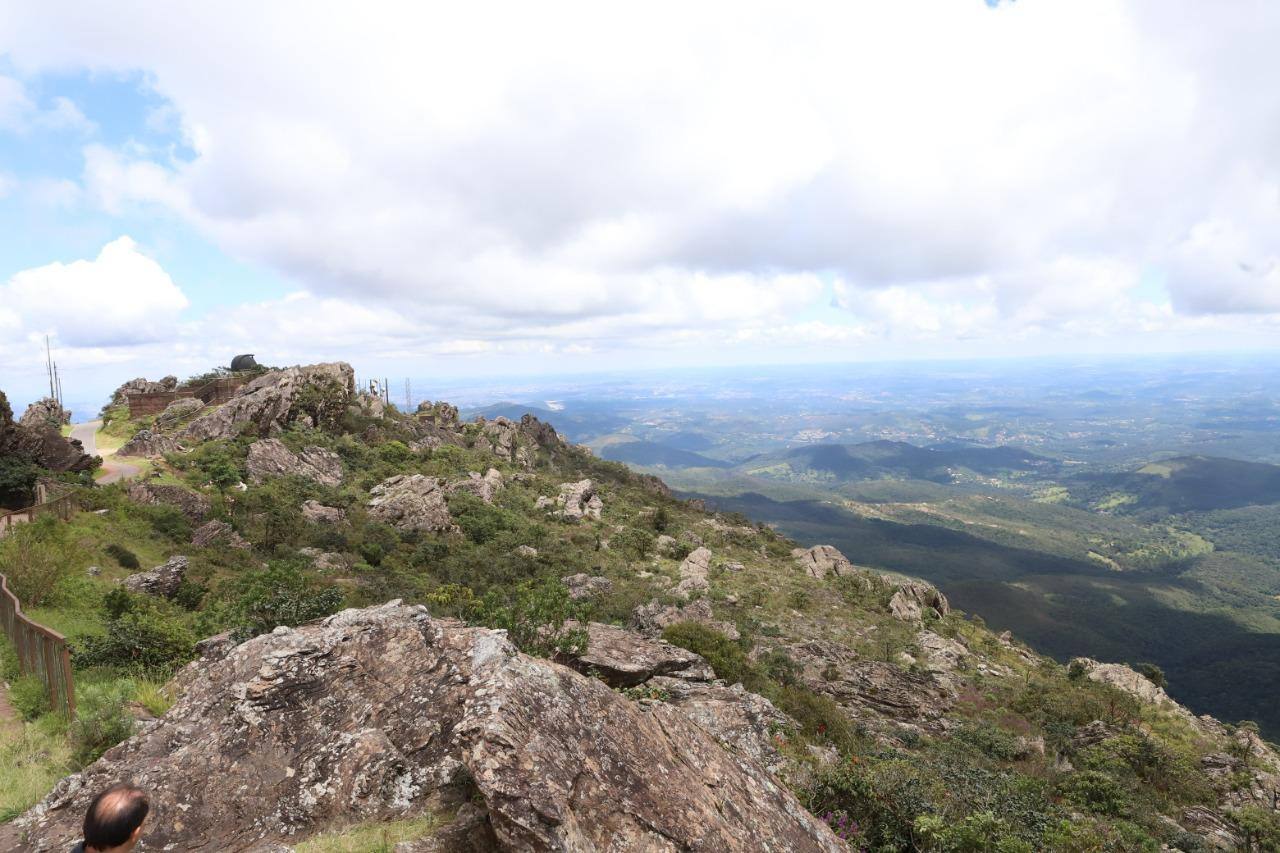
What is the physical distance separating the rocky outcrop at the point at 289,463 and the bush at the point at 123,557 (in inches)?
607

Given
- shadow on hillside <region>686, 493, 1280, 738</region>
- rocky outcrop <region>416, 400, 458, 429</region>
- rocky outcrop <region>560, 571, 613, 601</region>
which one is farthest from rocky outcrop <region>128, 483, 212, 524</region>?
shadow on hillside <region>686, 493, 1280, 738</region>

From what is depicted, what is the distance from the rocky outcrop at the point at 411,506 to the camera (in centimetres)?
3794

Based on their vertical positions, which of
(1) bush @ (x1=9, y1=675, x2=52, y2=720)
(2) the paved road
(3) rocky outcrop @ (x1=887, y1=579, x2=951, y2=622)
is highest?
(2) the paved road

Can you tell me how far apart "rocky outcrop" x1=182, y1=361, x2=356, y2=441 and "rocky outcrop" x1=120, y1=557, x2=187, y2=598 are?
25.7 metres

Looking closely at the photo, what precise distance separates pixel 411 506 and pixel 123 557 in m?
17.8

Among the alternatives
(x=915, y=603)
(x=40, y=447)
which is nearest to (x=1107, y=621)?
(x=915, y=603)

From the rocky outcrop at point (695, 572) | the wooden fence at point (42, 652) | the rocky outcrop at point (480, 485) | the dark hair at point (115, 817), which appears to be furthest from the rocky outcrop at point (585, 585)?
the dark hair at point (115, 817)

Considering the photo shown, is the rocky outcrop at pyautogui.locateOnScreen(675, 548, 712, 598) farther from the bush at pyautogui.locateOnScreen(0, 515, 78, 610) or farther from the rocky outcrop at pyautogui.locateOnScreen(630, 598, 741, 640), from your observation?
the bush at pyautogui.locateOnScreen(0, 515, 78, 610)

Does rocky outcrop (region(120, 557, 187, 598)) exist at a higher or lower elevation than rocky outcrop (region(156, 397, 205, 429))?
lower

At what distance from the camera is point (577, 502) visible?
173ft

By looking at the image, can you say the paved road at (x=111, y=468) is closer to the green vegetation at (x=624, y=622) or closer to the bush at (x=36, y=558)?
the green vegetation at (x=624, y=622)

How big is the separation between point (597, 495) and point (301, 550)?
32.7 m

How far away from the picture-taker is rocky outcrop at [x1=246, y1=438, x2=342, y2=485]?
38.5 metres

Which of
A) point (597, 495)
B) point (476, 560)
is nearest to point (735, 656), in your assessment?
point (476, 560)
